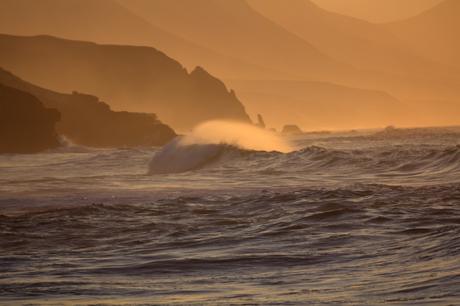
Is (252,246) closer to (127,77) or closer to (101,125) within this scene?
(101,125)

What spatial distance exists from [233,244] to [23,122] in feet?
212

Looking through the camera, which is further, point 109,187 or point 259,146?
point 259,146

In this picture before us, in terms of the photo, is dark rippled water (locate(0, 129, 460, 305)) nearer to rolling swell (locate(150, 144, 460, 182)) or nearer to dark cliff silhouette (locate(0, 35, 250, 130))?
rolling swell (locate(150, 144, 460, 182))

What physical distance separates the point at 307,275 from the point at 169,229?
482cm

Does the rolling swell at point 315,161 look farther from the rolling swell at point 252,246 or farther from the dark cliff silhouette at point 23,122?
the dark cliff silhouette at point 23,122

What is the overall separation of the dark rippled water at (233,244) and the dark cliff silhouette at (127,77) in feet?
431

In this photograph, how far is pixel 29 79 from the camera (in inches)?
6171

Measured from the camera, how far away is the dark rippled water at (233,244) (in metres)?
8.39

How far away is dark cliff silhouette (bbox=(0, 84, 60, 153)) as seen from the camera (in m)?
72.4

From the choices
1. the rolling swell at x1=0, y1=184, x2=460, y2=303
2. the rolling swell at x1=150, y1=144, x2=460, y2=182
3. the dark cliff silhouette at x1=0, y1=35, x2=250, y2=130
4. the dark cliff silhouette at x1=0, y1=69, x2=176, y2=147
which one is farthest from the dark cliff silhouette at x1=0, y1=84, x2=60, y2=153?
the dark cliff silhouette at x1=0, y1=35, x2=250, y2=130

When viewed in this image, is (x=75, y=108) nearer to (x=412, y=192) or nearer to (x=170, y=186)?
(x=170, y=186)

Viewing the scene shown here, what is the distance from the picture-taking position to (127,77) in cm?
16288

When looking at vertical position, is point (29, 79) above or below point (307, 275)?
above

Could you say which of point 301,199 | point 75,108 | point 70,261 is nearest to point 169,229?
point 70,261
